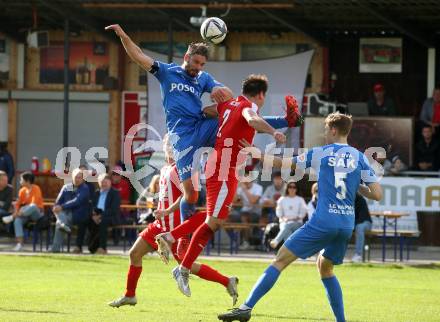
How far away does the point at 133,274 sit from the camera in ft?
43.9

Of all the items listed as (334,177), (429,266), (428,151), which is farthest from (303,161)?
(428,151)

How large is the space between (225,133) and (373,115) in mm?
15035

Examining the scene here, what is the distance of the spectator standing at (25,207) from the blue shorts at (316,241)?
44.9 ft

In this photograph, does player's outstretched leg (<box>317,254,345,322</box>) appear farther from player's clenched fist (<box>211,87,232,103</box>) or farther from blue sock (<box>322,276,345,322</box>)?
player's clenched fist (<box>211,87,232,103</box>)

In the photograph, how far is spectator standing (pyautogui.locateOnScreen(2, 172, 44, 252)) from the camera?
966 inches

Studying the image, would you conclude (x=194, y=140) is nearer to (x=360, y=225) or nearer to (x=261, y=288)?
(x=261, y=288)

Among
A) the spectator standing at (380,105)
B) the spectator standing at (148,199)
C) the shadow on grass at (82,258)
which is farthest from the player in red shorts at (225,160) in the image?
the spectator standing at (380,105)

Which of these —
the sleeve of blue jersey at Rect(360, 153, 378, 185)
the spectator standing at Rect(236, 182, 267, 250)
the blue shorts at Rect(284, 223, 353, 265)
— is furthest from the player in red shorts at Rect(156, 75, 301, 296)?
the spectator standing at Rect(236, 182, 267, 250)

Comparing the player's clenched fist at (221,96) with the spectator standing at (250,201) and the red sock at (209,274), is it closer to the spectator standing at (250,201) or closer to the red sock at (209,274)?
the red sock at (209,274)

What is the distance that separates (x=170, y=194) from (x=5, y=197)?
11716 millimetres

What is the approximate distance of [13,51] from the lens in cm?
3064

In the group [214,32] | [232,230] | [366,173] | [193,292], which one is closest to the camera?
[366,173]

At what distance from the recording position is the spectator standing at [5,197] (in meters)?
24.9

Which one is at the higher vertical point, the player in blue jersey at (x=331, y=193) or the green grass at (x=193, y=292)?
the player in blue jersey at (x=331, y=193)
